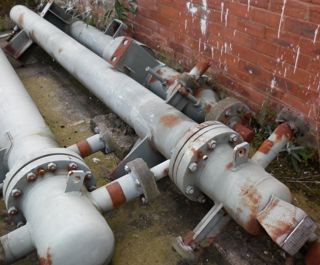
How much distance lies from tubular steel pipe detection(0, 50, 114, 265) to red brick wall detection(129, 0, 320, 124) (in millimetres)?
1405

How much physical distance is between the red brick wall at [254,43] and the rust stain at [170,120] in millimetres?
780

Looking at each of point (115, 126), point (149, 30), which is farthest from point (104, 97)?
point (149, 30)

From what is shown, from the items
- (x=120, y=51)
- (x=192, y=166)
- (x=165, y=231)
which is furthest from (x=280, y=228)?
(x=120, y=51)

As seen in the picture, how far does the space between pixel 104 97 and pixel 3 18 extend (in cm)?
326

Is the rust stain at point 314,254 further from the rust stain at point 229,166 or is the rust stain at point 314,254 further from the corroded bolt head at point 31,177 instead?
the corroded bolt head at point 31,177

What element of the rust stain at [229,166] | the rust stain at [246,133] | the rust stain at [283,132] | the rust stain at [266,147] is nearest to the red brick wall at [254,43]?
the rust stain at [283,132]

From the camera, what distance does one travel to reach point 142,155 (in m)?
2.41

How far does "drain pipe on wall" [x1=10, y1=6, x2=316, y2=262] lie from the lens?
63.1 inches

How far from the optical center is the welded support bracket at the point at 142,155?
2.34 meters

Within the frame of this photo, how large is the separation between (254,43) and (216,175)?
1.19m

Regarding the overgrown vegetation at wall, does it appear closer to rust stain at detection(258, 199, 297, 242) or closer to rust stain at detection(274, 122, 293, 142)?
rust stain at detection(274, 122, 293, 142)

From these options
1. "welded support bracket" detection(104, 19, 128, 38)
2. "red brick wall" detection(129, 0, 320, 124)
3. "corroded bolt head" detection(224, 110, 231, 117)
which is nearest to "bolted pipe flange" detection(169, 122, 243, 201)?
"corroded bolt head" detection(224, 110, 231, 117)

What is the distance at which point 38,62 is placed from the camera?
450 cm

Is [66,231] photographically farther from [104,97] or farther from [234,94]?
[234,94]
